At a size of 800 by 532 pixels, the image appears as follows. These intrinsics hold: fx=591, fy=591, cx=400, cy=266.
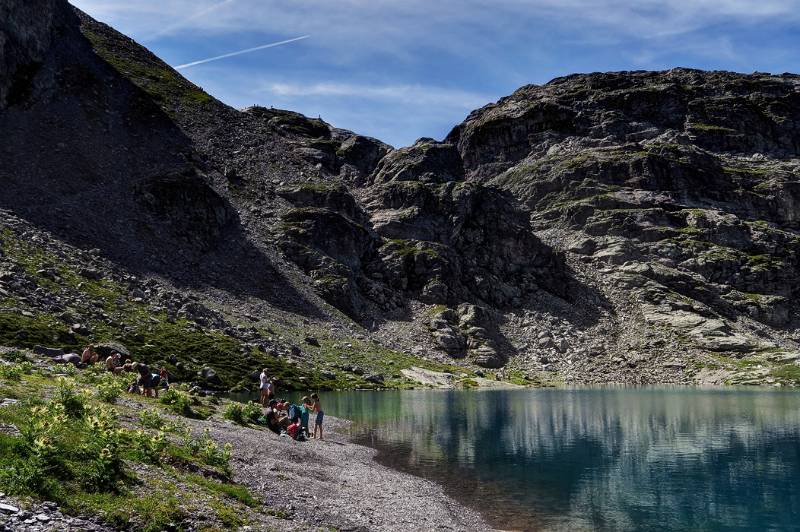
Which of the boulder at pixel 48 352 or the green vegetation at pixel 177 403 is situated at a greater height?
the boulder at pixel 48 352

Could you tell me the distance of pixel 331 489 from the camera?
89.7ft

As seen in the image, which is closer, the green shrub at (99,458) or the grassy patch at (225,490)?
the green shrub at (99,458)

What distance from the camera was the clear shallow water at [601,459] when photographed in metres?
29.9

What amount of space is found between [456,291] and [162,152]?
296ft

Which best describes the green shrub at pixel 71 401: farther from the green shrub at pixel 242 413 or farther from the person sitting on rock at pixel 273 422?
the person sitting on rock at pixel 273 422

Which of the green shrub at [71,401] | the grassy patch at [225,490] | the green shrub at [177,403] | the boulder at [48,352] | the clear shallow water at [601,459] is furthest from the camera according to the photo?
the boulder at [48,352]

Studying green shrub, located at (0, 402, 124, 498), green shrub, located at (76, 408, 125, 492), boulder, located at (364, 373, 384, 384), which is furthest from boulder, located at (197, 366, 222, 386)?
green shrub, located at (76, 408, 125, 492)

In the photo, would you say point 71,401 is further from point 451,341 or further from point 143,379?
point 451,341

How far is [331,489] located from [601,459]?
24701 millimetres

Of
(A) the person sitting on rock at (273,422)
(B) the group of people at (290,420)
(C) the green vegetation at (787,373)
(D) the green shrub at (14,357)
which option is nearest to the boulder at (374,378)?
(B) the group of people at (290,420)

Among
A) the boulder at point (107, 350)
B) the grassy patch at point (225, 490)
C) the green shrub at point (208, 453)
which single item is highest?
the boulder at point (107, 350)

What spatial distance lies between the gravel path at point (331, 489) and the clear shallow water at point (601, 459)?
245 cm

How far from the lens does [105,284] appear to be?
96.8 m

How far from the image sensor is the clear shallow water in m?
29.9
